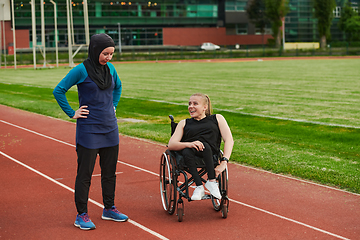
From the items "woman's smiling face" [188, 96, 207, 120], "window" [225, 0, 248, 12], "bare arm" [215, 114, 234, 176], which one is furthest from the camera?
"window" [225, 0, 248, 12]

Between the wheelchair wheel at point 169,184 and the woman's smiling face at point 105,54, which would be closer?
the woman's smiling face at point 105,54

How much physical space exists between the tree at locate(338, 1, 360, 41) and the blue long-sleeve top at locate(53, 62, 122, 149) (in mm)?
82958

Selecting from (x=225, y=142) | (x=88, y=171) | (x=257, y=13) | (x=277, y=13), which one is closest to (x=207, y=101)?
(x=225, y=142)

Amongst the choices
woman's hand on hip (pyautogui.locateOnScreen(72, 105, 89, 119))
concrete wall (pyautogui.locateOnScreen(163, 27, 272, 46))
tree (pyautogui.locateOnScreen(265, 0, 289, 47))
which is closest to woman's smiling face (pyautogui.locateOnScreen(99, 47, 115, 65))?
woman's hand on hip (pyautogui.locateOnScreen(72, 105, 89, 119))

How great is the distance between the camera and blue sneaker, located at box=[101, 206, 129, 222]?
5.19 m

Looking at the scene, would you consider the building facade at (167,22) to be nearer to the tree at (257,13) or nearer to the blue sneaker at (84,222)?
the tree at (257,13)

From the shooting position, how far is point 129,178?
7098 mm

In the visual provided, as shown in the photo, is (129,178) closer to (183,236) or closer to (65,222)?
(65,222)

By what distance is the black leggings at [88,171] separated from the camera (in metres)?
4.90

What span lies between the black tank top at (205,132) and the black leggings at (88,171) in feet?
2.64

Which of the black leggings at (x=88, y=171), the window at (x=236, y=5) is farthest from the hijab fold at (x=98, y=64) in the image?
the window at (x=236, y=5)

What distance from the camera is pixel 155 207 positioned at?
5738 millimetres

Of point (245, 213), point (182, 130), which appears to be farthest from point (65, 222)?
point (245, 213)

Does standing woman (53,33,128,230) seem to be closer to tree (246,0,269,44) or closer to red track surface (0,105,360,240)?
red track surface (0,105,360,240)
